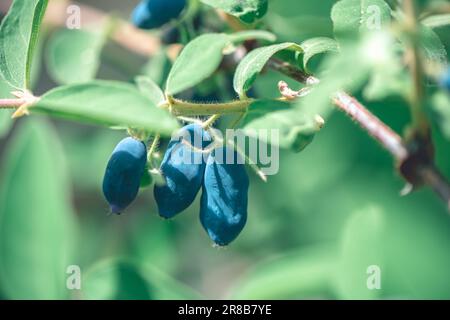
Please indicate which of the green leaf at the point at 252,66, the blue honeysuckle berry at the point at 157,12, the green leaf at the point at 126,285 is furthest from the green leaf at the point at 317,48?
the green leaf at the point at 126,285

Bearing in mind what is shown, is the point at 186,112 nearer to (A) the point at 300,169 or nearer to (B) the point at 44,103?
(B) the point at 44,103

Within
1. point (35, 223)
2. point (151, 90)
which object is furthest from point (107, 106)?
point (35, 223)

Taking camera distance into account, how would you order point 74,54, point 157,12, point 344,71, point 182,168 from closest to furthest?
point 344,71, point 182,168, point 157,12, point 74,54

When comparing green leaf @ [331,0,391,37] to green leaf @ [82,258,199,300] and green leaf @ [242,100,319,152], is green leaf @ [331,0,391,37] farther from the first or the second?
green leaf @ [82,258,199,300]

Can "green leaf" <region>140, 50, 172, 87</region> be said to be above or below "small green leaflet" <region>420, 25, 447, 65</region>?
above

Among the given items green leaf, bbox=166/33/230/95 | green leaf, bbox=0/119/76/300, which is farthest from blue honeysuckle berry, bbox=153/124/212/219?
green leaf, bbox=0/119/76/300

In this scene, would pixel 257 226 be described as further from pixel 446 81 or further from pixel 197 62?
Answer: pixel 446 81
